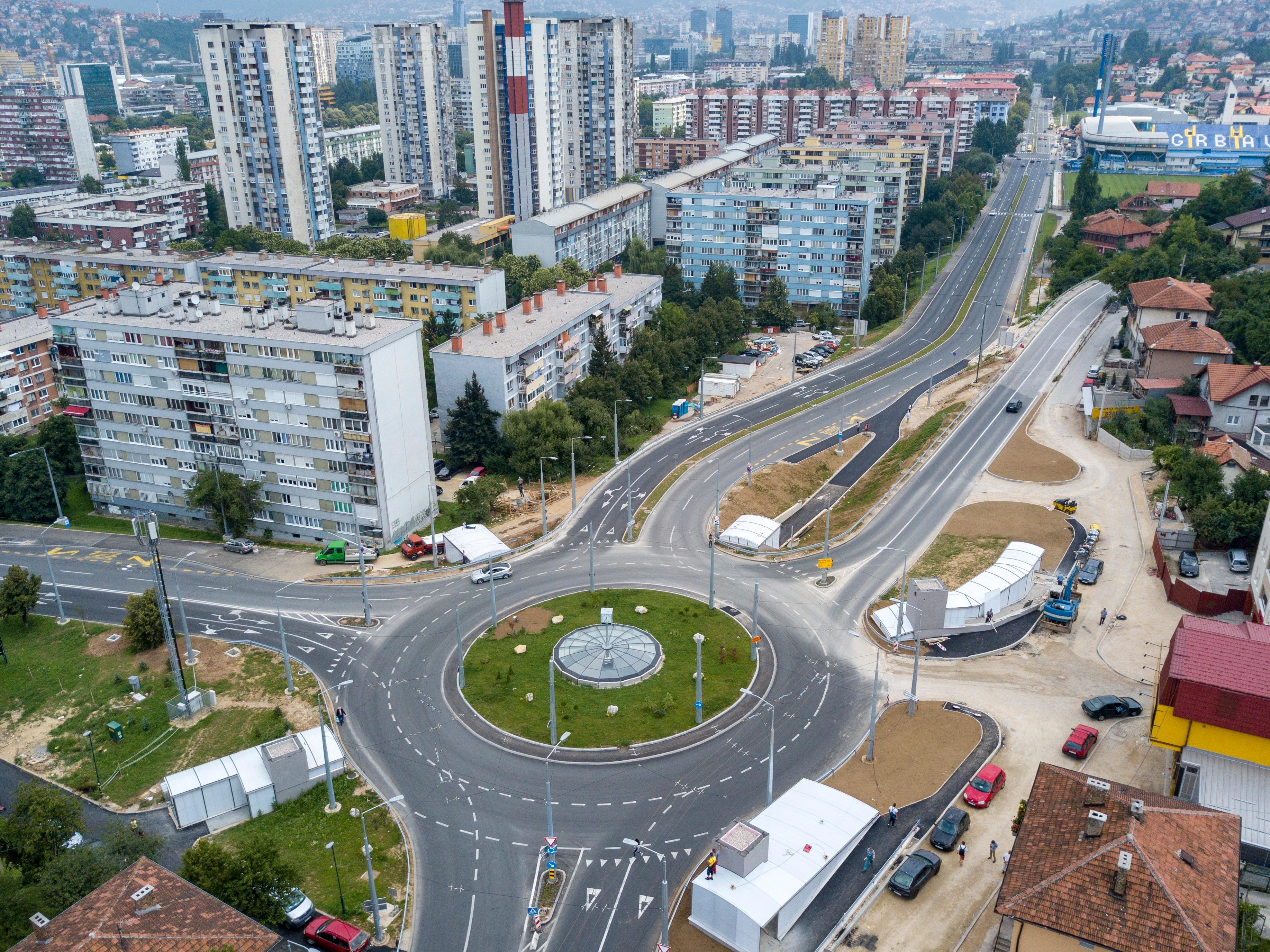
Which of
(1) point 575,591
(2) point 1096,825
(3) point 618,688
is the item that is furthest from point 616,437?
(2) point 1096,825

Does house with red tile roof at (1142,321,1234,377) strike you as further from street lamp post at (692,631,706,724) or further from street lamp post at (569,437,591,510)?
street lamp post at (692,631,706,724)

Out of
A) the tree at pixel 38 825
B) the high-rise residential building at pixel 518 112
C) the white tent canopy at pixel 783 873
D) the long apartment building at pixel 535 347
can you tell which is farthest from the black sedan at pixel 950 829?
the high-rise residential building at pixel 518 112

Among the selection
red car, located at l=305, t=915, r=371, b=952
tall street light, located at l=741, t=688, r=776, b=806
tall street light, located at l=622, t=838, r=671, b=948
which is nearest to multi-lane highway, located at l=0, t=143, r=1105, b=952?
tall street light, located at l=622, t=838, r=671, b=948

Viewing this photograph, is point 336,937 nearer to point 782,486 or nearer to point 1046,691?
point 1046,691

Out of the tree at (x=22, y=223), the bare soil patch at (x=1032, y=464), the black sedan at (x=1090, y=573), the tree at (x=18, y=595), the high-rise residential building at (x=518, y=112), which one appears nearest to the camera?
the black sedan at (x=1090, y=573)

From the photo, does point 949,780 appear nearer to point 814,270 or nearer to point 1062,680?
point 1062,680

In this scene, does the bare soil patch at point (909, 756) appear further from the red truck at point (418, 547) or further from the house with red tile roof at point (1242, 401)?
the house with red tile roof at point (1242, 401)
